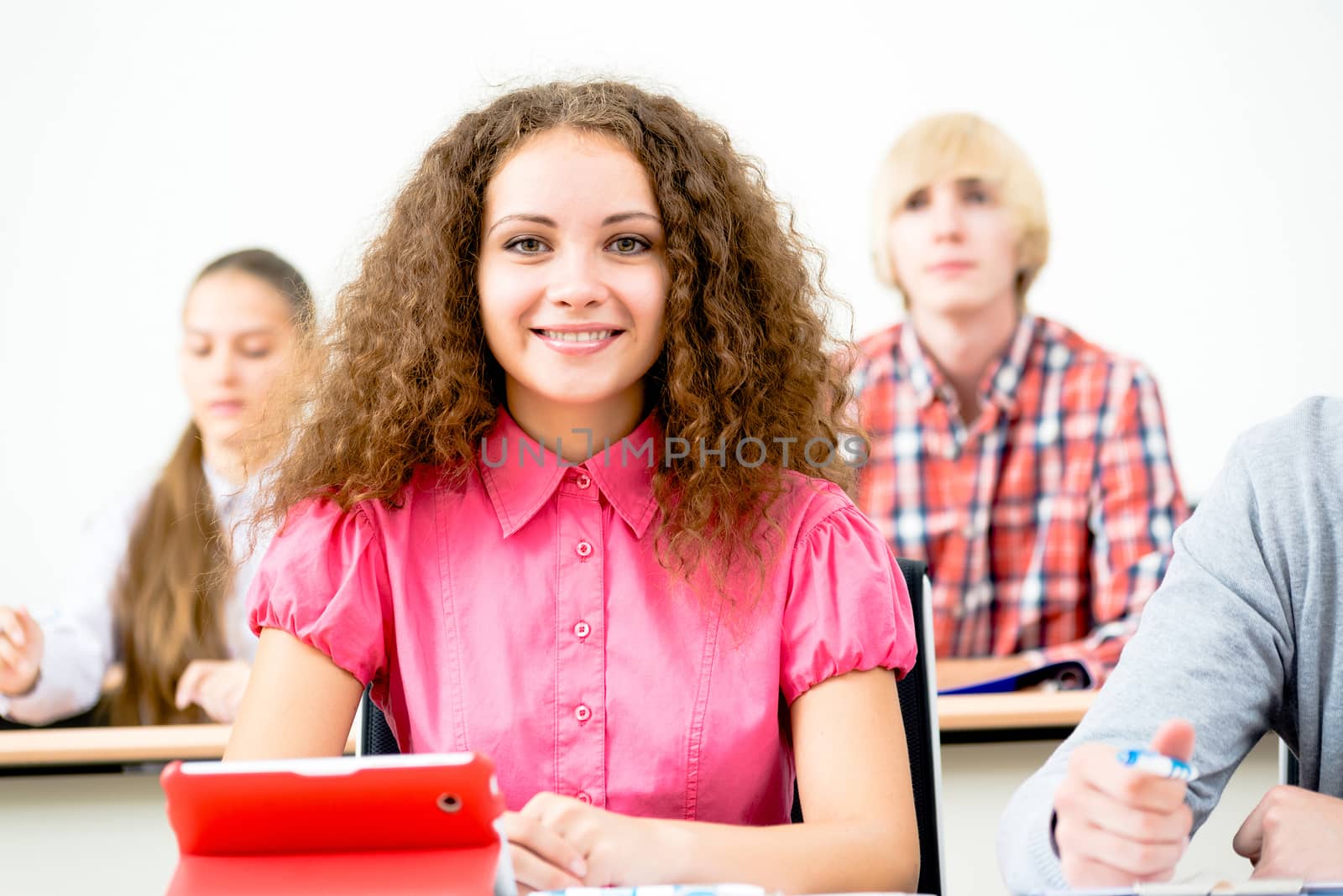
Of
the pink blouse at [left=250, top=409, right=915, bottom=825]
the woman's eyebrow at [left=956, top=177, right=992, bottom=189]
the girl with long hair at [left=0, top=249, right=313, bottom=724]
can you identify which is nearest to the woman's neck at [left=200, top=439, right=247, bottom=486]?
the girl with long hair at [left=0, top=249, right=313, bottom=724]

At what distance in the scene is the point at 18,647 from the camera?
2.16 m

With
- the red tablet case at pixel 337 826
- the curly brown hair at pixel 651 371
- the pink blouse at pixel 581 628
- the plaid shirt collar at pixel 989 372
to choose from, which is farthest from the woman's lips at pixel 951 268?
the red tablet case at pixel 337 826

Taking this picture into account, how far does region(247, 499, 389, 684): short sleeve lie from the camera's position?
45.6 inches

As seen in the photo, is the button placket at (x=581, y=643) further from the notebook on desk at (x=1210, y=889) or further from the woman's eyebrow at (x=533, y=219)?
the notebook on desk at (x=1210, y=889)

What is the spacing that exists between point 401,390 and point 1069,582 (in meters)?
1.36

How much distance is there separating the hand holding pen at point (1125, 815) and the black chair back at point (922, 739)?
0.42 m

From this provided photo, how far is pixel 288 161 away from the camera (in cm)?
223

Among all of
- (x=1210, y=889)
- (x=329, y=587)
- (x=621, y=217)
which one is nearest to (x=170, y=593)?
(x=329, y=587)

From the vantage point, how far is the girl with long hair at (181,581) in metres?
2.16

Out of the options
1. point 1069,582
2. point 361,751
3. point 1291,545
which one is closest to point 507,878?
point 361,751

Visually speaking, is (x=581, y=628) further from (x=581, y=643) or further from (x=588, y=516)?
(x=588, y=516)

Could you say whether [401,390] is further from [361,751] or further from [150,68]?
[150,68]

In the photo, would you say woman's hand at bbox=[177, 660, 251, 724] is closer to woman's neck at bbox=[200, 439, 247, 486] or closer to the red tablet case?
woman's neck at bbox=[200, 439, 247, 486]

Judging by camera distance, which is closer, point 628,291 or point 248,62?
point 628,291
